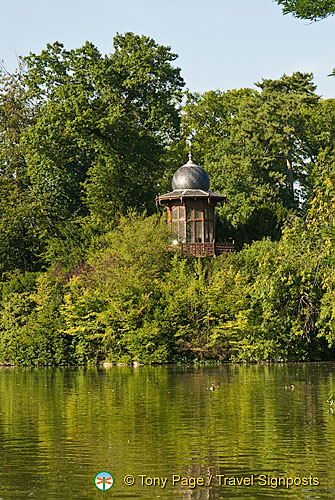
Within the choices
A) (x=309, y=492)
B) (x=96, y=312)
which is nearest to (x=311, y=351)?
(x=96, y=312)

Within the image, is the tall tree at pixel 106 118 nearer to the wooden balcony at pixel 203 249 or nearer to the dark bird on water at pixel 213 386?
the wooden balcony at pixel 203 249

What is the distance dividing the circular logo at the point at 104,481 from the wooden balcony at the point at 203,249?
31118 millimetres

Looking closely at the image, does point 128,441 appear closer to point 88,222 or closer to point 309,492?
point 309,492

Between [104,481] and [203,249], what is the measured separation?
106 ft

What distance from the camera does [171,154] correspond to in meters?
61.4

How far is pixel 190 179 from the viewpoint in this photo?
47219 millimetres

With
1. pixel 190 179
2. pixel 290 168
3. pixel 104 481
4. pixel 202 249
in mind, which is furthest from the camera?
pixel 290 168

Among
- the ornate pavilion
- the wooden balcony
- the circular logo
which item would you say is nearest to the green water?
the circular logo

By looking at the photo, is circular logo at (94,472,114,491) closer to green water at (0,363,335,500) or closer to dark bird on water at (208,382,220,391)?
green water at (0,363,335,500)

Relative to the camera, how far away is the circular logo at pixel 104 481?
488 inches

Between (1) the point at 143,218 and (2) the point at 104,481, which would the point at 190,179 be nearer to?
(1) the point at 143,218

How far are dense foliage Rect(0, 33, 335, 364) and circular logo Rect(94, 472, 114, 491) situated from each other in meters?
12.0

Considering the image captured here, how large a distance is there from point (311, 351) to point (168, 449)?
23297 millimetres

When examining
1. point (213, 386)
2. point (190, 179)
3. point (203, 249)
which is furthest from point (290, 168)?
point (213, 386)
